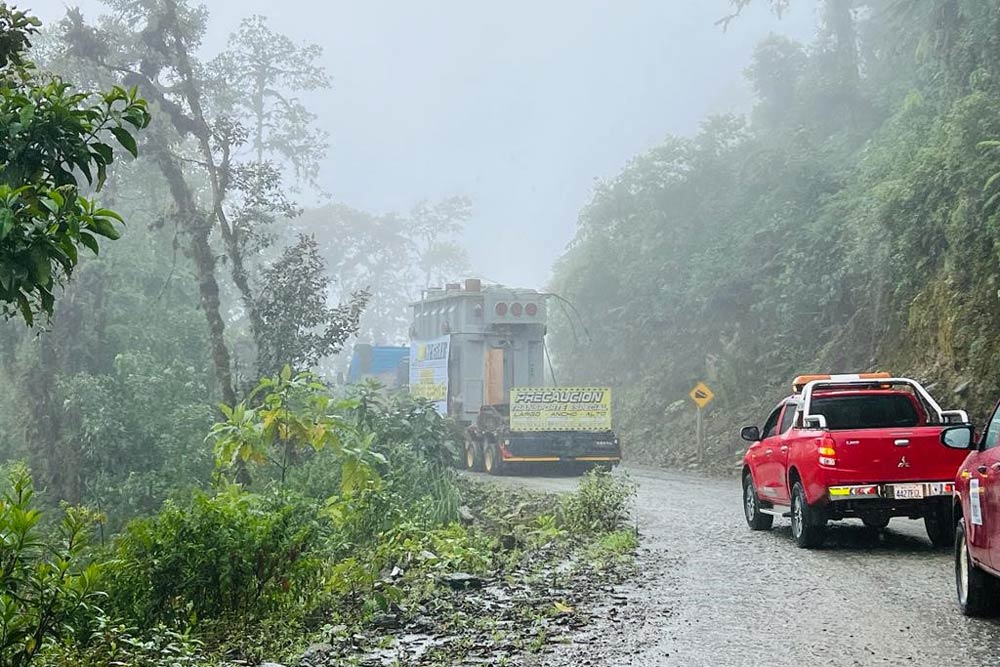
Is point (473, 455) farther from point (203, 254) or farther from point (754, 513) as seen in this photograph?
point (754, 513)

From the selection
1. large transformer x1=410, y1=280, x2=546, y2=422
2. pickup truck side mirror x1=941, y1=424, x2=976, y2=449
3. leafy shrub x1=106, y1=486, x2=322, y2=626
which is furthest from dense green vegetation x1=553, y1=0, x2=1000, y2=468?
leafy shrub x1=106, y1=486, x2=322, y2=626

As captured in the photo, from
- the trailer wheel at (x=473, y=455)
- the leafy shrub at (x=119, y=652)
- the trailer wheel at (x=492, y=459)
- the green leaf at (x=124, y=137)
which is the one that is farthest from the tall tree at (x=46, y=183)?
the trailer wheel at (x=473, y=455)

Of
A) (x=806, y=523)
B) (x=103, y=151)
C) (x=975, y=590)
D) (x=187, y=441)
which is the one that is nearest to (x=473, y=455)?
(x=187, y=441)

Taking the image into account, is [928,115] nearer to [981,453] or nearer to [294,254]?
[294,254]

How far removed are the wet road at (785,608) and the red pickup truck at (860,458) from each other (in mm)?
455

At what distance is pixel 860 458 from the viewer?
11297 millimetres

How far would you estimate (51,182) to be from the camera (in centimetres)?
565

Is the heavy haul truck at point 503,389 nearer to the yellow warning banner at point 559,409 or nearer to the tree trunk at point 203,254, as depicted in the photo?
the yellow warning banner at point 559,409

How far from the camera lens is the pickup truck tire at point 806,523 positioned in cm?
1173

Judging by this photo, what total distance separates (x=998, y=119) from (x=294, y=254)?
14971 mm

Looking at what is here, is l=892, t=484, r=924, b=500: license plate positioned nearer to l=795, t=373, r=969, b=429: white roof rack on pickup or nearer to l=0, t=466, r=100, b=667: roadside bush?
l=795, t=373, r=969, b=429: white roof rack on pickup

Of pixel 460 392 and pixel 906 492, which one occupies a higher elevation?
pixel 460 392

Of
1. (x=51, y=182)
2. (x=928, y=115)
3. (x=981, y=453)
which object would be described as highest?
(x=928, y=115)

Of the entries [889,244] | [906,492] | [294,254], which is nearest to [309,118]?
[294,254]
